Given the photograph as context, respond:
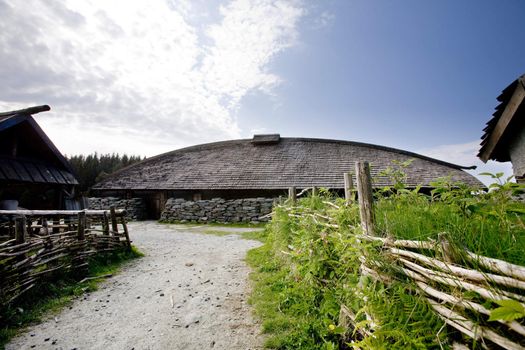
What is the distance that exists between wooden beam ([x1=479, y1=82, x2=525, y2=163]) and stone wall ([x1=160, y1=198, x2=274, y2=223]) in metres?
10.7

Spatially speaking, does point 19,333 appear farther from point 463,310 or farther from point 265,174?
point 265,174

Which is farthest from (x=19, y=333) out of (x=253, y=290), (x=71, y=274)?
(x=253, y=290)

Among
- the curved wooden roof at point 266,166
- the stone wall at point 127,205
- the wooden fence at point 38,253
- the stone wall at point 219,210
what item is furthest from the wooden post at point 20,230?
the stone wall at point 127,205

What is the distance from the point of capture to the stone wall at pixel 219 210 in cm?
1547

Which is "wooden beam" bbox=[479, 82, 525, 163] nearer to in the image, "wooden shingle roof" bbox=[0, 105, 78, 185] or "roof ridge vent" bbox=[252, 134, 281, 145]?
"wooden shingle roof" bbox=[0, 105, 78, 185]

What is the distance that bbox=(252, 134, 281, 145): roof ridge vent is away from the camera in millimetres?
22641

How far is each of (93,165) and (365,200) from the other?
1681 inches

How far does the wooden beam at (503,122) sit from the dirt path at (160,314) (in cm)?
637

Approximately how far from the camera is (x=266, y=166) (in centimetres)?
1939

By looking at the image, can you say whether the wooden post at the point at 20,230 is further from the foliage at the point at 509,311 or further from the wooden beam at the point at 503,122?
the wooden beam at the point at 503,122

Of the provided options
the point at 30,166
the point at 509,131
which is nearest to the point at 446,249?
the point at 509,131

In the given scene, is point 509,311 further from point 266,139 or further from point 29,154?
point 266,139

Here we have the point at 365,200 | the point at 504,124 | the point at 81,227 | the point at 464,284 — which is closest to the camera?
the point at 464,284

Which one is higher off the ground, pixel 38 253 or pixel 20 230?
pixel 20 230
